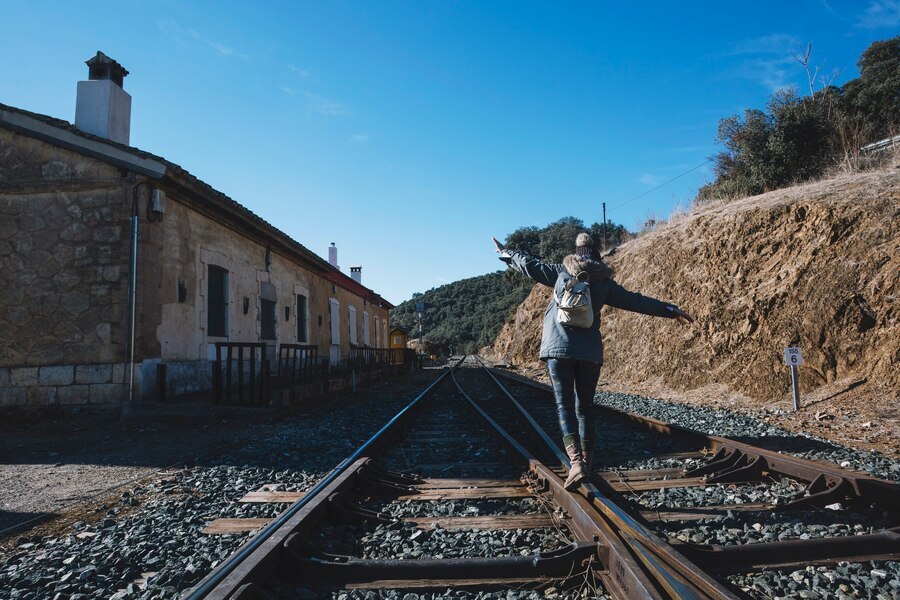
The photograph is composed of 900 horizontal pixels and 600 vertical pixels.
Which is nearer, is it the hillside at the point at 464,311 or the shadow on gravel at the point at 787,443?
the shadow on gravel at the point at 787,443

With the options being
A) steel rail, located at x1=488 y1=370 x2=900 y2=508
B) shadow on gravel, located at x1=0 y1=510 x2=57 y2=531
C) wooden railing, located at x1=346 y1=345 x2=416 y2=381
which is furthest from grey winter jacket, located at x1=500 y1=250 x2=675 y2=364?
wooden railing, located at x1=346 y1=345 x2=416 y2=381

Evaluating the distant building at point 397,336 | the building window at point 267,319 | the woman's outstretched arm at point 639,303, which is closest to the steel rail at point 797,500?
the woman's outstretched arm at point 639,303

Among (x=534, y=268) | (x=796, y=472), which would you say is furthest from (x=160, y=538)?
(x=796, y=472)

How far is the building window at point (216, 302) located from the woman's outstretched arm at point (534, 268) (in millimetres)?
8460

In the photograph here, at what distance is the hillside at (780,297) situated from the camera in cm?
836

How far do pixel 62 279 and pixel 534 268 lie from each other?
340 inches

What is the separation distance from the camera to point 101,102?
9.79 m

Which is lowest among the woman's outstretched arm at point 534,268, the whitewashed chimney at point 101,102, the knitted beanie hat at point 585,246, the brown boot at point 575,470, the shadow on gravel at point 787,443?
the shadow on gravel at point 787,443

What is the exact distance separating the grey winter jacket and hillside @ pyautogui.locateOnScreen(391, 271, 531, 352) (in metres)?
50.6

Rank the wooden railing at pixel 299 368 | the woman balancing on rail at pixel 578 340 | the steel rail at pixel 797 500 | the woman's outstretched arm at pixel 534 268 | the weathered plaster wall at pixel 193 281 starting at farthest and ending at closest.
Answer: the wooden railing at pixel 299 368, the weathered plaster wall at pixel 193 281, the woman's outstretched arm at pixel 534 268, the woman balancing on rail at pixel 578 340, the steel rail at pixel 797 500

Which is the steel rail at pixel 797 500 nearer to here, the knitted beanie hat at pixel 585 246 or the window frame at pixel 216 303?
the knitted beanie hat at pixel 585 246

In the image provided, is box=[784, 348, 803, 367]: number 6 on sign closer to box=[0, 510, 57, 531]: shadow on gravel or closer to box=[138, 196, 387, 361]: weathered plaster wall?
box=[0, 510, 57, 531]: shadow on gravel

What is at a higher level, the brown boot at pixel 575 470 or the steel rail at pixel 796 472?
the brown boot at pixel 575 470

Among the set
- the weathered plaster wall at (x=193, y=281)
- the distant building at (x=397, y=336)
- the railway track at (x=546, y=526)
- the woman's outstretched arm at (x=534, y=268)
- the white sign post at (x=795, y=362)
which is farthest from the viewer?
the distant building at (x=397, y=336)
